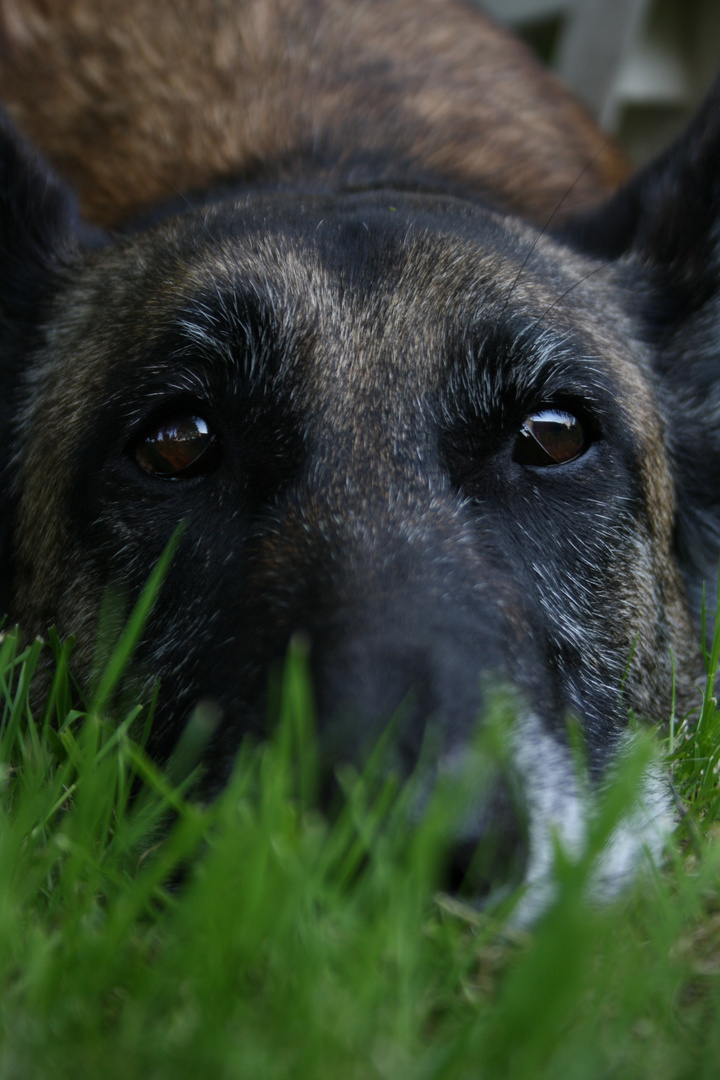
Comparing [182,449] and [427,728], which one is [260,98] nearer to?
[182,449]

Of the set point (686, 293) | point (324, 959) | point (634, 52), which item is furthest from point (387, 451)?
point (634, 52)

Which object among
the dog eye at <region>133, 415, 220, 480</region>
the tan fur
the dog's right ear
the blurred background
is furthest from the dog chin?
the blurred background

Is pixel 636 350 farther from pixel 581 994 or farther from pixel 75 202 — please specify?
Answer: pixel 581 994

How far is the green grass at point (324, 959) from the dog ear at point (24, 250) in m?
1.84

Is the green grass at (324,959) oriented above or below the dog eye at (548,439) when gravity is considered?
below

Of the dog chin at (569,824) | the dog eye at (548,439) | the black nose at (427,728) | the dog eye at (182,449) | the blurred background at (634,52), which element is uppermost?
the blurred background at (634,52)

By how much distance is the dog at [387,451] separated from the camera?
2074 mm

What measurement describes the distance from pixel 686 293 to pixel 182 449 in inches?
71.7

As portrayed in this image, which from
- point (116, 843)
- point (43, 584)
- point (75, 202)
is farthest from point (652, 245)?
point (116, 843)

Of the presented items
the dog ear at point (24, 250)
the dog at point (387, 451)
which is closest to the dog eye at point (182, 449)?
the dog at point (387, 451)

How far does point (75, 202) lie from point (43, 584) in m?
1.39

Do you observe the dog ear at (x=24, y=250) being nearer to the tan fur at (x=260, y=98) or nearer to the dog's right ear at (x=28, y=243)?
the dog's right ear at (x=28, y=243)

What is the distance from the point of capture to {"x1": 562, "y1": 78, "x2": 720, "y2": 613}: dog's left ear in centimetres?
332

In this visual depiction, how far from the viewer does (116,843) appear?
5.92ft
